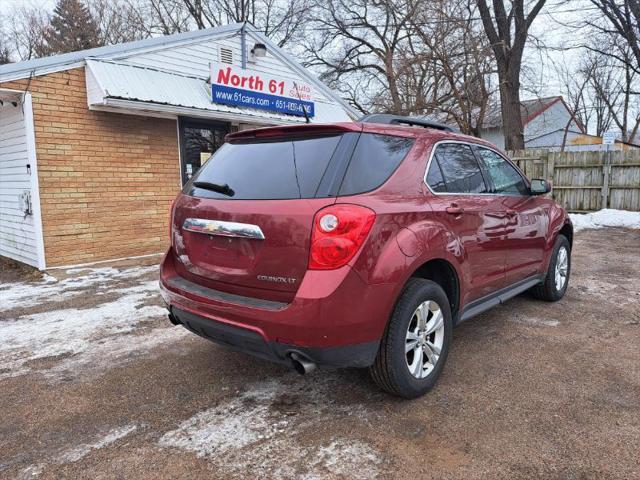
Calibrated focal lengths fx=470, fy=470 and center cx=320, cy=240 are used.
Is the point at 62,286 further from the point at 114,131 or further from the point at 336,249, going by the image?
the point at 336,249

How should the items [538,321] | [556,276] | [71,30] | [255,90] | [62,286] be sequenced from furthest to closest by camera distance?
[71,30] → [255,90] → [62,286] → [556,276] → [538,321]

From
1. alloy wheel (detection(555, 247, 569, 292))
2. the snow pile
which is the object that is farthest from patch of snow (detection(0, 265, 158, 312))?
the snow pile

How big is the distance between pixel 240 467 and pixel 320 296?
3.03 feet

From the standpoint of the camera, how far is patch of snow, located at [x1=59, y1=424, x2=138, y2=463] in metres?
2.44

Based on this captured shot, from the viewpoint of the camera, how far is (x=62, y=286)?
624 cm

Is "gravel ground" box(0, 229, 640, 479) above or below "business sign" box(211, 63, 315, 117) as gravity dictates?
below

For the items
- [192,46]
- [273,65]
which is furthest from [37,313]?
[273,65]

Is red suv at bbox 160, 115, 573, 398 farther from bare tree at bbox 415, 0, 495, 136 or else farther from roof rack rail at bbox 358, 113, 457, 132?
bare tree at bbox 415, 0, 495, 136

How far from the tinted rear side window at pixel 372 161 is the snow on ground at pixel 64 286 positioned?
4.44m

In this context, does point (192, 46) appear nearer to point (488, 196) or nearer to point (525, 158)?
point (488, 196)

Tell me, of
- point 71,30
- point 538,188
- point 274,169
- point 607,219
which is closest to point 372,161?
point 274,169

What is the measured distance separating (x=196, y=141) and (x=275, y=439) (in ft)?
24.1

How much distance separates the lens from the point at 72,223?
7262mm

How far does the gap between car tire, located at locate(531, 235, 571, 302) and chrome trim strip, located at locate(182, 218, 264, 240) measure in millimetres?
3476
